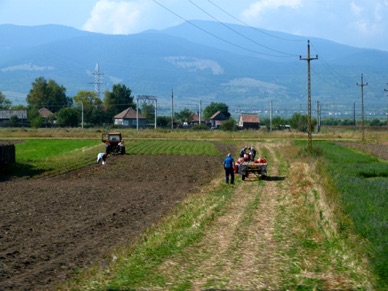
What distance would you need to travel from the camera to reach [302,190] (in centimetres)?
2811

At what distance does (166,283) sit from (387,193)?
10234 millimetres

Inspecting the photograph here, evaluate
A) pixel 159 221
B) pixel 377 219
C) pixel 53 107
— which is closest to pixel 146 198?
pixel 159 221

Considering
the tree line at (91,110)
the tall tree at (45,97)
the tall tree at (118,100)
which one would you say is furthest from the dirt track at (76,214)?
the tall tree at (45,97)

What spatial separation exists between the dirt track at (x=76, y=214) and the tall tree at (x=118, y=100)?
130911 millimetres

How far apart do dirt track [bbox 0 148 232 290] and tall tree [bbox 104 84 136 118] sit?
131 meters

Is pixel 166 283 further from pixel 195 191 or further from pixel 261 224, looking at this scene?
pixel 195 191

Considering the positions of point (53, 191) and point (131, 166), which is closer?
point (53, 191)

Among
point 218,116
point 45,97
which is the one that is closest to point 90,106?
point 45,97

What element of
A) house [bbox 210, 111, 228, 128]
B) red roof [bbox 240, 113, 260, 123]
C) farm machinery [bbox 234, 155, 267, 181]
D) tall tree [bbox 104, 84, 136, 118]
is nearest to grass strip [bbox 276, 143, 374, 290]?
farm machinery [bbox 234, 155, 267, 181]

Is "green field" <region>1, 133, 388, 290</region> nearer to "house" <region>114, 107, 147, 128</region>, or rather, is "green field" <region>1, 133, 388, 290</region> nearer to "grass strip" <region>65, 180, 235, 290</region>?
"grass strip" <region>65, 180, 235, 290</region>

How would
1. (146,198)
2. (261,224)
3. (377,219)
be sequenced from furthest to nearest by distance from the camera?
(146,198), (261,224), (377,219)

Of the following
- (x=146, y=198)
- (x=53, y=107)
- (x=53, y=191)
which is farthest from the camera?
(x=53, y=107)

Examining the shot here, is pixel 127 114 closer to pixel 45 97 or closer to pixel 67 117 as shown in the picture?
pixel 67 117

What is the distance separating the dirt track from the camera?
1453cm
